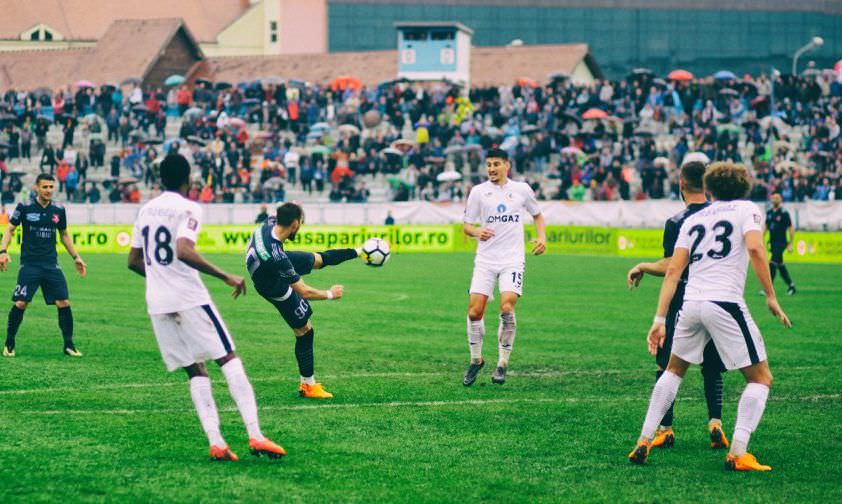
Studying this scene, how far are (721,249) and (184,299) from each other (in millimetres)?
3787

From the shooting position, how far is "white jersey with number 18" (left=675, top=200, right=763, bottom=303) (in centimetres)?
830

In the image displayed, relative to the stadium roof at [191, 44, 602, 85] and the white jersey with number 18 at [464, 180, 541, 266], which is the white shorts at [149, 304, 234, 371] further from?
the stadium roof at [191, 44, 602, 85]

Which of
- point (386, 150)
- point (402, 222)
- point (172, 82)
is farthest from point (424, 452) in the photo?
point (172, 82)

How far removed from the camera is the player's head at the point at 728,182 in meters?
8.41

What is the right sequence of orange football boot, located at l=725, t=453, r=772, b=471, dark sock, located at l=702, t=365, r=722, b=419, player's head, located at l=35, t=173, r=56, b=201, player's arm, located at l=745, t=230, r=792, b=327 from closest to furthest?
player's arm, located at l=745, t=230, r=792, b=327, orange football boot, located at l=725, t=453, r=772, b=471, dark sock, located at l=702, t=365, r=722, b=419, player's head, located at l=35, t=173, r=56, b=201

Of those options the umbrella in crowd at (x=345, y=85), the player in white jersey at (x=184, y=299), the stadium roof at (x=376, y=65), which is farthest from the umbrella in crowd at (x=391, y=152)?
the player in white jersey at (x=184, y=299)

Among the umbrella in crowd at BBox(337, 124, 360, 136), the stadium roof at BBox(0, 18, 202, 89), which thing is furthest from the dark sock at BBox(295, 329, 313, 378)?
the stadium roof at BBox(0, 18, 202, 89)

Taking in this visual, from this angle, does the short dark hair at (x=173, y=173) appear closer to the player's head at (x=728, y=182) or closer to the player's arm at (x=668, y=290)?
the player's arm at (x=668, y=290)

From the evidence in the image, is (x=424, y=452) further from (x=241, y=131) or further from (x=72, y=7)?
(x=72, y=7)

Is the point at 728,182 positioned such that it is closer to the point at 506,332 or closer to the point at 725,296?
the point at 725,296

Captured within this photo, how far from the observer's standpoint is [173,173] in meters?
8.35

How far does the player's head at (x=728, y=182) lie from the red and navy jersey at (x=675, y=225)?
20.7 inches

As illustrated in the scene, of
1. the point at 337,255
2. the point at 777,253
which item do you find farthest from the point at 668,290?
the point at 777,253

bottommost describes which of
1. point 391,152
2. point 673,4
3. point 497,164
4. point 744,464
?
point 744,464
